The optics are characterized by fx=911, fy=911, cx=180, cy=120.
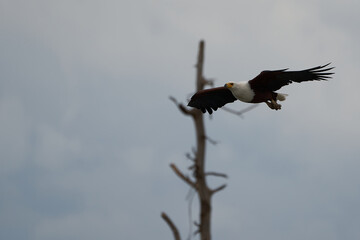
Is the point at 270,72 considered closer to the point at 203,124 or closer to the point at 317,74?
the point at 317,74

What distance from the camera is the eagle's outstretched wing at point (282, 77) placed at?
10.7 meters

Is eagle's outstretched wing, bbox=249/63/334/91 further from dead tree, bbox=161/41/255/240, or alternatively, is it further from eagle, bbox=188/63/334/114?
dead tree, bbox=161/41/255/240

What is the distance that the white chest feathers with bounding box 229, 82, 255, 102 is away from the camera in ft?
35.1

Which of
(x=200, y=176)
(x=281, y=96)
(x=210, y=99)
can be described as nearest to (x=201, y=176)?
(x=200, y=176)

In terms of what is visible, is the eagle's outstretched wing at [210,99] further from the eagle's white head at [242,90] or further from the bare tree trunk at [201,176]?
the bare tree trunk at [201,176]

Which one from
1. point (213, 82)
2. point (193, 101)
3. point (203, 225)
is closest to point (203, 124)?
point (213, 82)

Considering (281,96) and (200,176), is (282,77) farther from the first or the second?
(200,176)

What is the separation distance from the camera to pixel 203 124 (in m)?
15.5

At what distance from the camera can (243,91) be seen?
10.8 m

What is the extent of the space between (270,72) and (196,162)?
182 inches

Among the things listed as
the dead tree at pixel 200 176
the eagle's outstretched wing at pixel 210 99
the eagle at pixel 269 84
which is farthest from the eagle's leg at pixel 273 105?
the dead tree at pixel 200 176

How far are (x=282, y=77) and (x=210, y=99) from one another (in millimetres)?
1422

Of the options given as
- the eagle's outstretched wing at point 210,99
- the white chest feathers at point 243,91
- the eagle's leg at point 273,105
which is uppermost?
the eagle's outstretched wing at point 210,99

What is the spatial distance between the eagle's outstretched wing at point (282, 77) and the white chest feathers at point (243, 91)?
7 centimetres
